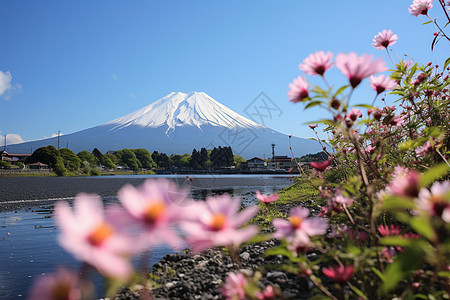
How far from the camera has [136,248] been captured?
0.43 m

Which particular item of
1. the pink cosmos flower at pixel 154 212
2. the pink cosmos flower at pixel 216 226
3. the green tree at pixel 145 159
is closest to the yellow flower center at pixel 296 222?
the pink cosmos flower at pixel 216 226

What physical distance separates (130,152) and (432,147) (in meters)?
82.9

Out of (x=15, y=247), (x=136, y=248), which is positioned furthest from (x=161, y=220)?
(x=15, y=247)

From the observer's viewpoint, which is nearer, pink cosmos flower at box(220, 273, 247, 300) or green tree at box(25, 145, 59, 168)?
pink cosmos flower at box(220, 273, 247, 300)

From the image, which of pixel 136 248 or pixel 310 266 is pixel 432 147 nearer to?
pixel 310 266

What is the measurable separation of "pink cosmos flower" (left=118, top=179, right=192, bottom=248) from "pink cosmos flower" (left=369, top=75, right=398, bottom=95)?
100 centimetres

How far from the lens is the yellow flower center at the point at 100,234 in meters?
0.44

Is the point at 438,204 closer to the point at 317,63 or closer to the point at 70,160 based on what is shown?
the point at 317,63

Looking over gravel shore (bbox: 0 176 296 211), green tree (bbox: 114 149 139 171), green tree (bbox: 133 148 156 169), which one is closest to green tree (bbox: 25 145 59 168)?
gravel shore (bbox: 0 176 296 211)

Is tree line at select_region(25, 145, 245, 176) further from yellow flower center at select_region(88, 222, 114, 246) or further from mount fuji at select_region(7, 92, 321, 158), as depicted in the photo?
yellow flower center at select_region(88, 222, 114, 246)

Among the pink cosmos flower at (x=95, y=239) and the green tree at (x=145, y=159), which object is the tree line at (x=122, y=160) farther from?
the pink cosmos flower at (x=95, y=239)

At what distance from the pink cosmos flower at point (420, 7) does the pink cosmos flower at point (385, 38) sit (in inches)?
19.1

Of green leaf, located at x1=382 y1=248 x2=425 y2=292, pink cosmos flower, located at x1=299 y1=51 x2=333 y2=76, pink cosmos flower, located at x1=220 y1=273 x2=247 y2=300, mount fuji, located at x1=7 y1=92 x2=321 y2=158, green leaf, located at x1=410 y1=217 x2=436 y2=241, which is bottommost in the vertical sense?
pink cosmos flower, located at x1=220 y1=273 x2=247 y2=300

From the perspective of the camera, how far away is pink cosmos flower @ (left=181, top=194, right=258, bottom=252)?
52 cm
